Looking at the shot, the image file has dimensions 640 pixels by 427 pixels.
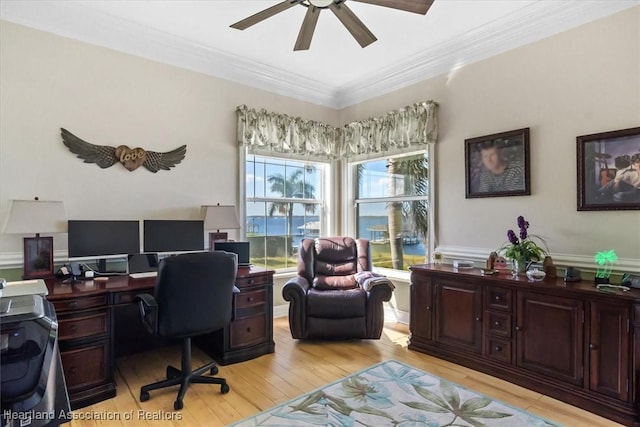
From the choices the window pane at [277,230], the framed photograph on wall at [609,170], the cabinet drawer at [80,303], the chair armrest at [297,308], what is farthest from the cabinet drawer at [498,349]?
the cabinet drawer at [80,303]

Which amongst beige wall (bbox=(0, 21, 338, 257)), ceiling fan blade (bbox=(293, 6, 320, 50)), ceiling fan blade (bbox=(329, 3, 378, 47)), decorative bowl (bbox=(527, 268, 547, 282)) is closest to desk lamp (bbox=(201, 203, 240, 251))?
beige wall (bbox=(0, 21, 338, 257))

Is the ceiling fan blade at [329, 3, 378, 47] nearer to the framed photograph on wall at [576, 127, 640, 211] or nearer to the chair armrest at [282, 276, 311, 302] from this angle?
the framed photograph on wall at [576, 127, 640, 211]

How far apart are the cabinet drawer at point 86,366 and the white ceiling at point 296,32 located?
2.59 metres

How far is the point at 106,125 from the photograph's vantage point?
321 centimetres

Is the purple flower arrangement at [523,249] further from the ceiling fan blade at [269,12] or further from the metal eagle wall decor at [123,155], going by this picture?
the metal eagle wall decor at [123,155]

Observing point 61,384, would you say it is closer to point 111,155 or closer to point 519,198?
point 111,155

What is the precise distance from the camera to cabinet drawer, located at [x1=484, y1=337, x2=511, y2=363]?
2.78 meters

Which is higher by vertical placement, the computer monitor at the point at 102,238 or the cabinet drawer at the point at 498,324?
the computer monitor at the point at 102,238

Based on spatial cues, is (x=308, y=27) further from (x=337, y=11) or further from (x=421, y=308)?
(x=421, y=308)

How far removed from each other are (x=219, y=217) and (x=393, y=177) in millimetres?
2151

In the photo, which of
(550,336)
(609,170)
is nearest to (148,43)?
(609,170)

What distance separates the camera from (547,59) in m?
3.03

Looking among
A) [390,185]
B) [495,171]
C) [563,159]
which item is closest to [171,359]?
[390,185]

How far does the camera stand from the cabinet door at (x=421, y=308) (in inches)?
131
